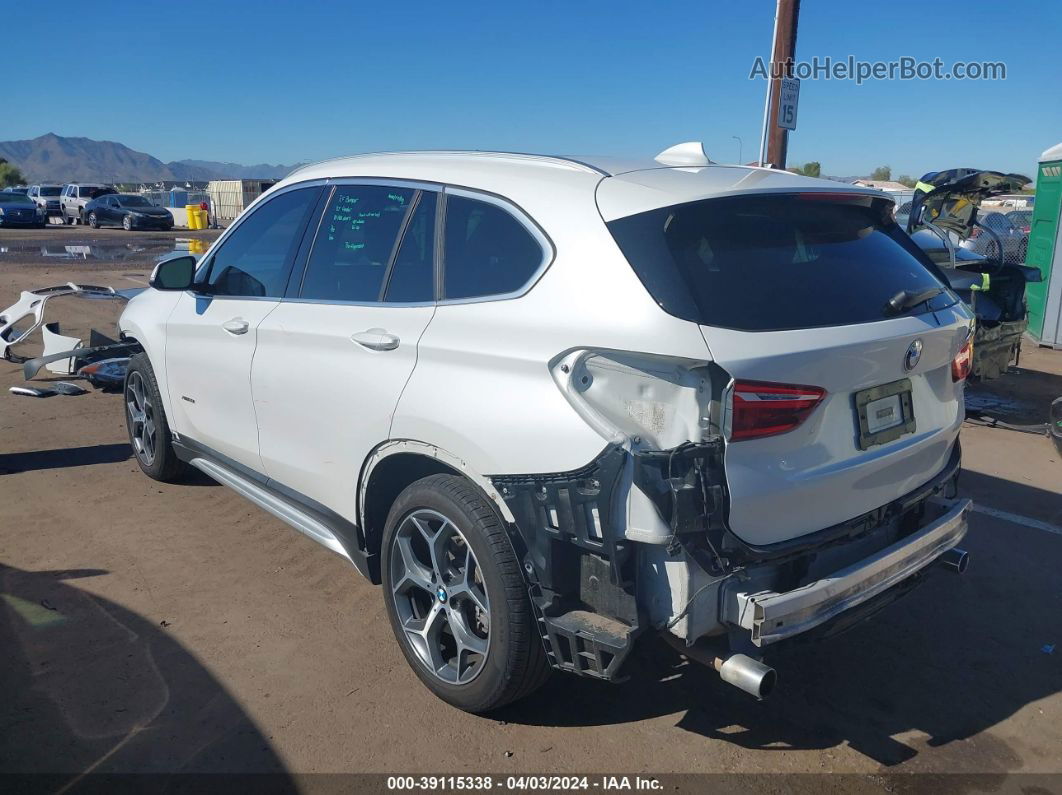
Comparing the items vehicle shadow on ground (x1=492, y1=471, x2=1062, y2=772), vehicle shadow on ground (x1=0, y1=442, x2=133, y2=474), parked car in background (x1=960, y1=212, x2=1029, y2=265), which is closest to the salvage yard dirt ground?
vehicle shadow on ground (x1=492, y1=471, x2=1062, y2=772)

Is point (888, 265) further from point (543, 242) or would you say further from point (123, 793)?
point (123, 793)

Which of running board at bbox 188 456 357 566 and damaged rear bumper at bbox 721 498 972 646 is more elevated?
damaged rear bumper at bbox 721 498 972 646

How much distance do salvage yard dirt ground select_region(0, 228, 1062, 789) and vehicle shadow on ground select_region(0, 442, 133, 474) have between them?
0.95 metres

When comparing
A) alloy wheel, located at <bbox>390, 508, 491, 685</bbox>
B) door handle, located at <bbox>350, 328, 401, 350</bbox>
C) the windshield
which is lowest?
alloy wheel, located at <bbox>390, 508, 491, 685</bbox>

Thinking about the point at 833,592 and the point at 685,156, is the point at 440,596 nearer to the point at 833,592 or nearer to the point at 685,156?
the point at 833,592

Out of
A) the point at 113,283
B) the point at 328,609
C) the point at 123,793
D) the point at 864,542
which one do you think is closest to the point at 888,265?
the point at 864,542

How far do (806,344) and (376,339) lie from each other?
1.59 metres

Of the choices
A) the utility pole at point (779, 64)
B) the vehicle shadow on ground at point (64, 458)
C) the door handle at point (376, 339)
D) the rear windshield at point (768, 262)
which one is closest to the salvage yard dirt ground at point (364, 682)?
the vehicle shadow on ground at point (64, 458)

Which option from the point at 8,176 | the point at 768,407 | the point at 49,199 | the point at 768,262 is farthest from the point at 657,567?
the point at 8,176

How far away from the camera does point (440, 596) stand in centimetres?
318

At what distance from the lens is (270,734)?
10.0ft

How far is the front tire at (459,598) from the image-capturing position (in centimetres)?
280

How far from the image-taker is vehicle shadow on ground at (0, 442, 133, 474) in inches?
Result: 230

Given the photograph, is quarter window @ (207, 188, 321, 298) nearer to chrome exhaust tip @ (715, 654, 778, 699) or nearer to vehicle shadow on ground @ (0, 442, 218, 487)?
vehicle shadow on ground @ (0, 442, 218, 487)
